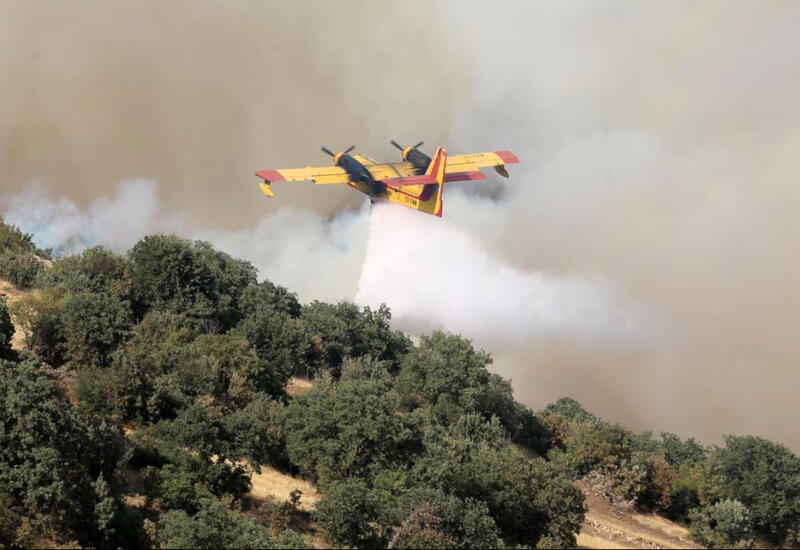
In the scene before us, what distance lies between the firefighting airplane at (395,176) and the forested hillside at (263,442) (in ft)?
60.6

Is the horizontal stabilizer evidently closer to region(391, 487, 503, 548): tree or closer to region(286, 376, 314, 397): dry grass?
region(286, 376, 314, 397): dry grass

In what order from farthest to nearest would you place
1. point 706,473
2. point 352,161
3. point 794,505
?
point 352,161 < point 706,473 < point 794,505

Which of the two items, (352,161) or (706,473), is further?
(352,161)

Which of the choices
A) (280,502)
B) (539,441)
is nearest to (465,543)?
(280,502)

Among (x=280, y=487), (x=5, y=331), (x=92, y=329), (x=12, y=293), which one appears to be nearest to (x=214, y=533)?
(x=280, y=487)

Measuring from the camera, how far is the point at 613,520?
70.9 m

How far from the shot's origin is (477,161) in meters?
127

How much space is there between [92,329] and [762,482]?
171ft

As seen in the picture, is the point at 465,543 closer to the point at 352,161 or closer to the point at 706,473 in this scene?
the point at 706,473

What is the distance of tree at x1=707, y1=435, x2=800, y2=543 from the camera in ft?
226

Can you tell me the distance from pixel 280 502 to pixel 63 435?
525 inches

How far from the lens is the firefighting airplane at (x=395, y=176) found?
368 feet

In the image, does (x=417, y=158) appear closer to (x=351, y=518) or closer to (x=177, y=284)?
(x=177, y=284)

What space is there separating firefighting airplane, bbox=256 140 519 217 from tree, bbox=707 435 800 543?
168ft
